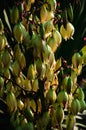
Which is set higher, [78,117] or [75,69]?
[78,117]

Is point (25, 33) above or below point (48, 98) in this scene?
above

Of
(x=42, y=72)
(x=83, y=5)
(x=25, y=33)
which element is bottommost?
Result: (x=42, y=72)

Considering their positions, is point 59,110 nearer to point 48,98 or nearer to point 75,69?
point 48,98

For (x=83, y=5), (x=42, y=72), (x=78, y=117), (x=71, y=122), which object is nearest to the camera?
(x=42, y=72)

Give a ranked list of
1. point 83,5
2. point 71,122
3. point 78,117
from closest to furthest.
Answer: point 71,122
point 78,117
point 83,5

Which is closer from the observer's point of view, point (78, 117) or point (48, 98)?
point (48, 98)

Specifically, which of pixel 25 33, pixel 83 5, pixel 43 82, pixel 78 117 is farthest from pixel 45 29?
pixel 83 5

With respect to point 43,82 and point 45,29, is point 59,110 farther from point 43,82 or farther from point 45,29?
point 45,29

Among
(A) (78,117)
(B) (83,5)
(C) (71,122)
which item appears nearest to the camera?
(C) (71,122)

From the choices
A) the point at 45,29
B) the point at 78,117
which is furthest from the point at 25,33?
the point at 78,117
